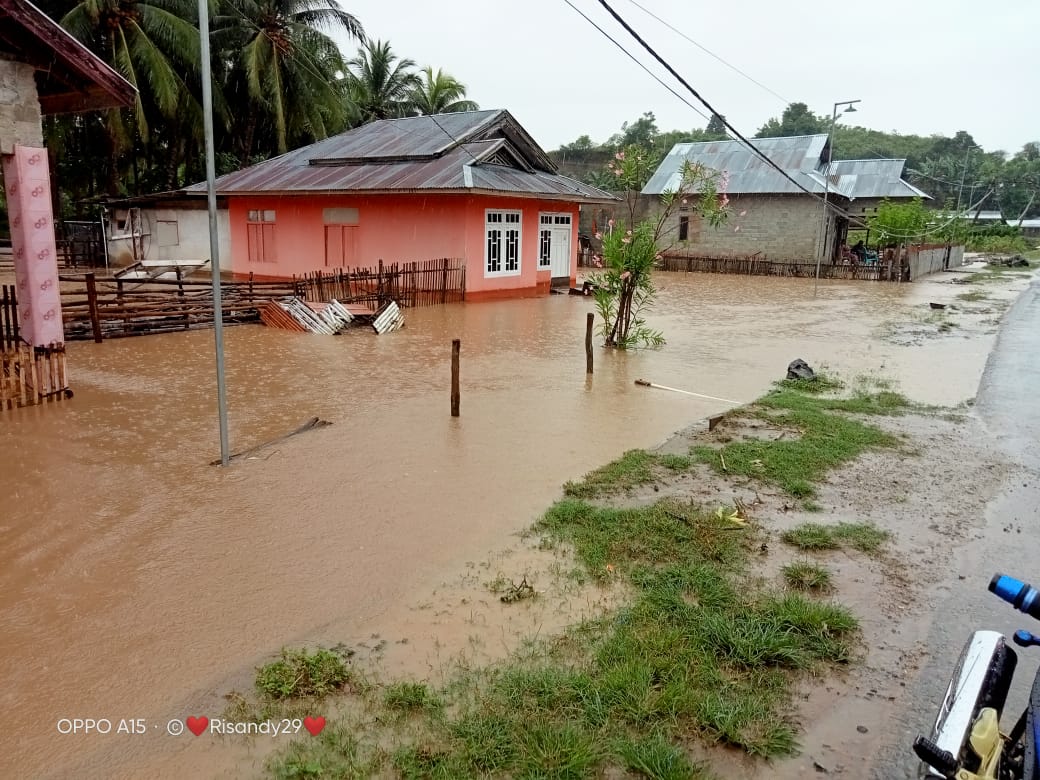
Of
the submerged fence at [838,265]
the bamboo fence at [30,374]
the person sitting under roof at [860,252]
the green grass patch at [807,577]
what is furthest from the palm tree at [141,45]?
the person sitting under roof at [860,252]

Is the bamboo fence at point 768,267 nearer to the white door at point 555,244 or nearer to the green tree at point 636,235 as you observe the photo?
the white door at point 555,244

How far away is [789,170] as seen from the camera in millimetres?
35562

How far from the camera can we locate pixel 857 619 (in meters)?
4.21

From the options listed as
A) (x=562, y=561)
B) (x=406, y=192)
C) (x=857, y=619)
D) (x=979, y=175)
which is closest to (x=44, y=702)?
(x=562, y=561)

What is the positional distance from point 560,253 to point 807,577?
19958mm

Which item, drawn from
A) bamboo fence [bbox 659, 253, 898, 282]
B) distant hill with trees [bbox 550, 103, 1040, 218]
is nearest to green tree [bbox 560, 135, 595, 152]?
distant hill with trees [bbox 550, 103, 1040, 218]

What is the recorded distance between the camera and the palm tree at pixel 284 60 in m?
26.6

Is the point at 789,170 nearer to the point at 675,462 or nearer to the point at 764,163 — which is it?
the point at 764,163

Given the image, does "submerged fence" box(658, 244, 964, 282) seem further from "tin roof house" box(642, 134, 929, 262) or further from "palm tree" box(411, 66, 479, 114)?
"palm tree" box(411, 66, 479, 114)

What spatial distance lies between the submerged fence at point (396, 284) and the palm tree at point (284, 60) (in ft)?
36.5

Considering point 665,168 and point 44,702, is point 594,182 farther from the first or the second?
point 44,702

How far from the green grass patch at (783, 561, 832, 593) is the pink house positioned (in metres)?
13.7

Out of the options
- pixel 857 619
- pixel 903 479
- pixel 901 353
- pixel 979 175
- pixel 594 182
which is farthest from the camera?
pixel 979 175

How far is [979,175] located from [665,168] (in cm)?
3709
